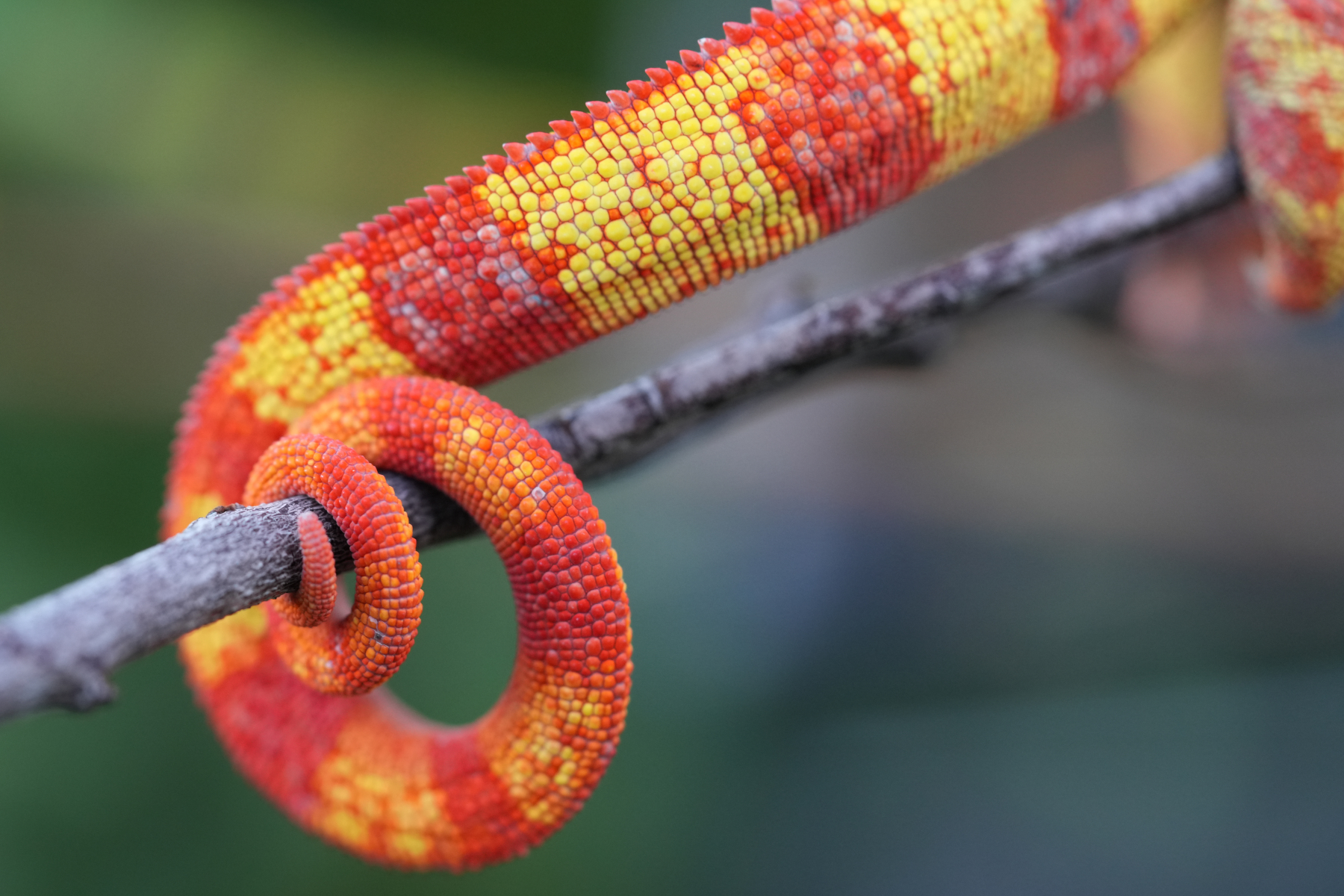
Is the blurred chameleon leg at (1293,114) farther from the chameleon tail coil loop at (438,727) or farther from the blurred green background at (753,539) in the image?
the chameleon tail coil loop at (438,727)

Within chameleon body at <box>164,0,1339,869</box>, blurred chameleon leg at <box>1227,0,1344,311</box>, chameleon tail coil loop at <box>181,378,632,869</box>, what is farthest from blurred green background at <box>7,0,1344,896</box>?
chameleon tail coil loop at <box>181,378,632,869</box>

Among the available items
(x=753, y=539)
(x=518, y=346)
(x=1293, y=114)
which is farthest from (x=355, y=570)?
(x=753, y=539)

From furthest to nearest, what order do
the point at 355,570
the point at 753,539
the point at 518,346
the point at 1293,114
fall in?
1. the point at 753,539
2. the point at 1293,114
3. the point at 518,346
4. the point at 355,570

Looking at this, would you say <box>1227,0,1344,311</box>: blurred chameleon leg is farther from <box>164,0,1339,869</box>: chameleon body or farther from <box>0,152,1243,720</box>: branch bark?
<box>164,0,1339,869</box>: chameleon body

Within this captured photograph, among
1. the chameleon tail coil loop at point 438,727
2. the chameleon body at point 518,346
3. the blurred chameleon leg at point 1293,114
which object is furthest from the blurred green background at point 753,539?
the chameleon tail coil loop at point 438,727

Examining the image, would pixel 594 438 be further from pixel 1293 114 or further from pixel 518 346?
pixel 1293 114

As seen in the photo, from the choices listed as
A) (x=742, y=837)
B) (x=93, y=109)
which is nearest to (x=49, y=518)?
(x=93, y=109)
